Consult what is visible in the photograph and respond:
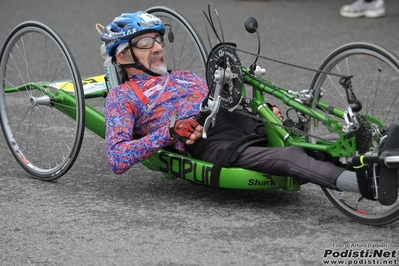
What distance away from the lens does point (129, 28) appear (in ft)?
16.6

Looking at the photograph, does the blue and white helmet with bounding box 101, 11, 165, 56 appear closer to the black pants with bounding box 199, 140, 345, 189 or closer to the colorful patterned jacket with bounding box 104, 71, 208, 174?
the colorful patterned jacket with bounding box 104, 71, 208, 174

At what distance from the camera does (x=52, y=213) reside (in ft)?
15.8

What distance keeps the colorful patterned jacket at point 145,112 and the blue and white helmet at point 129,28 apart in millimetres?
231

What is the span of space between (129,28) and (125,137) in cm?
64

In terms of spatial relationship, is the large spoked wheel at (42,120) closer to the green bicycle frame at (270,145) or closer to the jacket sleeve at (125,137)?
the jacket sleeve at (125,137)

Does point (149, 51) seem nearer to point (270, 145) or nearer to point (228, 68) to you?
point (228, 68)

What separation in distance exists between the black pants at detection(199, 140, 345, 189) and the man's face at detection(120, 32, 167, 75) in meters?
0.69

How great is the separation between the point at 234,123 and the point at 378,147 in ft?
3.27

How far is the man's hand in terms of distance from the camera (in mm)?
4707

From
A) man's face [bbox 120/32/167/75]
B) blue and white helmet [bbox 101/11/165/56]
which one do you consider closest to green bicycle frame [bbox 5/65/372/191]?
man's face [bbox 120/32/167/75]

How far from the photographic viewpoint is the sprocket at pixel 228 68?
474 centimetres

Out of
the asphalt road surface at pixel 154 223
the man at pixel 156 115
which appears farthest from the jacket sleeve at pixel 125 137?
the asphalt road surface at pixel 154 223

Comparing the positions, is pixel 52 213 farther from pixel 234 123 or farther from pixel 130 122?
pixel 234 123

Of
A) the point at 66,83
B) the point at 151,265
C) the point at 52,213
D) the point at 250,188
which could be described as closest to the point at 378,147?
the point at 250,188
